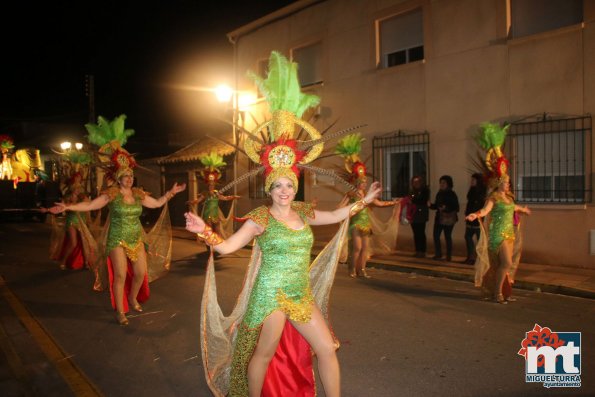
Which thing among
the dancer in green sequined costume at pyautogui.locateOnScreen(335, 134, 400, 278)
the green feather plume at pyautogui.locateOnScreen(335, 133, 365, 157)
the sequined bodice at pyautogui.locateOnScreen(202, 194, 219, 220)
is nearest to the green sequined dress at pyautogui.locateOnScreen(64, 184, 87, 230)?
the sequined bodice at pyautogui.locateOnScreen(202, 194, 219, 220)

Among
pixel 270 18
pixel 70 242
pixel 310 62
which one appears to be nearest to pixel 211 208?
pixel 70 242

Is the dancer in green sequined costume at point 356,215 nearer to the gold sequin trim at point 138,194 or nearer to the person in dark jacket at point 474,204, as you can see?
the person in dark jacket at point 474,204

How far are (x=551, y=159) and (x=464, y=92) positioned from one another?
2.50 metres

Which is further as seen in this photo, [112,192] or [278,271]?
[112,192]

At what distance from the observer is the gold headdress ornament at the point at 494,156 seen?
6797 mm

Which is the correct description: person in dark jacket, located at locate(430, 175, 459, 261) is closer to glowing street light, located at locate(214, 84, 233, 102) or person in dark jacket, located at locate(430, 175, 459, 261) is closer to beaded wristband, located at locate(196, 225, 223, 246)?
glowing street light, located at locate(214, 84, 233, 102)

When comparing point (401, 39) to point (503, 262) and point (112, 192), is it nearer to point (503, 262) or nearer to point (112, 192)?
point (503, 262)

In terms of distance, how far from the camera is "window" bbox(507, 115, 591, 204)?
9.49 metres

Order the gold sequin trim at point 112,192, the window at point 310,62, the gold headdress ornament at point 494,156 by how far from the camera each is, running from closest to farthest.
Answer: the gold sequin trim at point 112,192 → the gold headdress ornament at point 494,156 → the window at point 310,62

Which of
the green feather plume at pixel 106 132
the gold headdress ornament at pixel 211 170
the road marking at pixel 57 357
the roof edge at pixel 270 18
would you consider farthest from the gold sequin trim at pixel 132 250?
the roof edge at pixel 270 18

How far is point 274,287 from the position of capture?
131 inches

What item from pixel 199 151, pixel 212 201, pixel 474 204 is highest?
pixel 199 151
